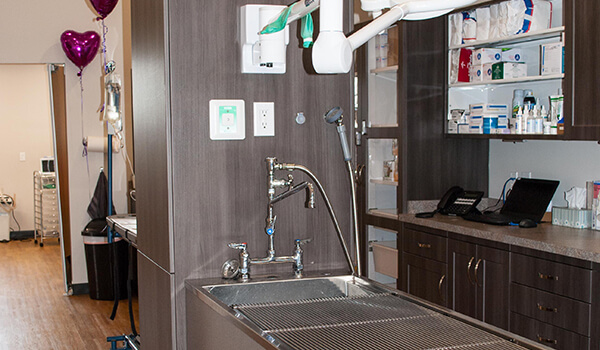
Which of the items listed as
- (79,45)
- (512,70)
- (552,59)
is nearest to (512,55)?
(512,70)

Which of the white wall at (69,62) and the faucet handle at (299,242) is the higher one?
the white wall at (69,62)

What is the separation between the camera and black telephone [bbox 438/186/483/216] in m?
4.12

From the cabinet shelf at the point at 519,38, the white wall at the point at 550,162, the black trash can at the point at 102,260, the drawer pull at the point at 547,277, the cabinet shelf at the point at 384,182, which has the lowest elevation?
the black trash can at the point at 102,260

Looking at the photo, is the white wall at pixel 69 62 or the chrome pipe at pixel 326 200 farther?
the white wall at pixel 69 62

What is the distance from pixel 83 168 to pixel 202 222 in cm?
386

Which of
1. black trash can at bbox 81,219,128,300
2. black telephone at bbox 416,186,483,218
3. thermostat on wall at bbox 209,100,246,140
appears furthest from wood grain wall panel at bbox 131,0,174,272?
black trash can at bbox 81,219,128,300

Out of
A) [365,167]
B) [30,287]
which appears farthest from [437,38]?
[30,287]

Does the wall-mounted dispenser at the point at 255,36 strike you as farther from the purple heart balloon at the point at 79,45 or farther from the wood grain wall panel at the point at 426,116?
the purple heart balloon at the point at 79,45

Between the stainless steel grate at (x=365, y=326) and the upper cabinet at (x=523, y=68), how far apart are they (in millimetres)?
1834

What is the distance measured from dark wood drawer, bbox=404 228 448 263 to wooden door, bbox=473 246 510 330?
31 centimetres

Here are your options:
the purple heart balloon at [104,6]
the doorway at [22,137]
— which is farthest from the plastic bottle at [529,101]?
the doorway at [22,137]

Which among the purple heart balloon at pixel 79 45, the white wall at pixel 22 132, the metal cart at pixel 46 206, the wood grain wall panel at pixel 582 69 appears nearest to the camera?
the wood grain wall panel at pixel 582 69

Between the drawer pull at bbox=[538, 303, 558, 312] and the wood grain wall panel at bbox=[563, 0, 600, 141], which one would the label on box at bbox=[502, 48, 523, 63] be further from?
the drawer pull at bbox=[538, 303, 558, 312]

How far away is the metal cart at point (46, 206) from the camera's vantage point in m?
8.88
